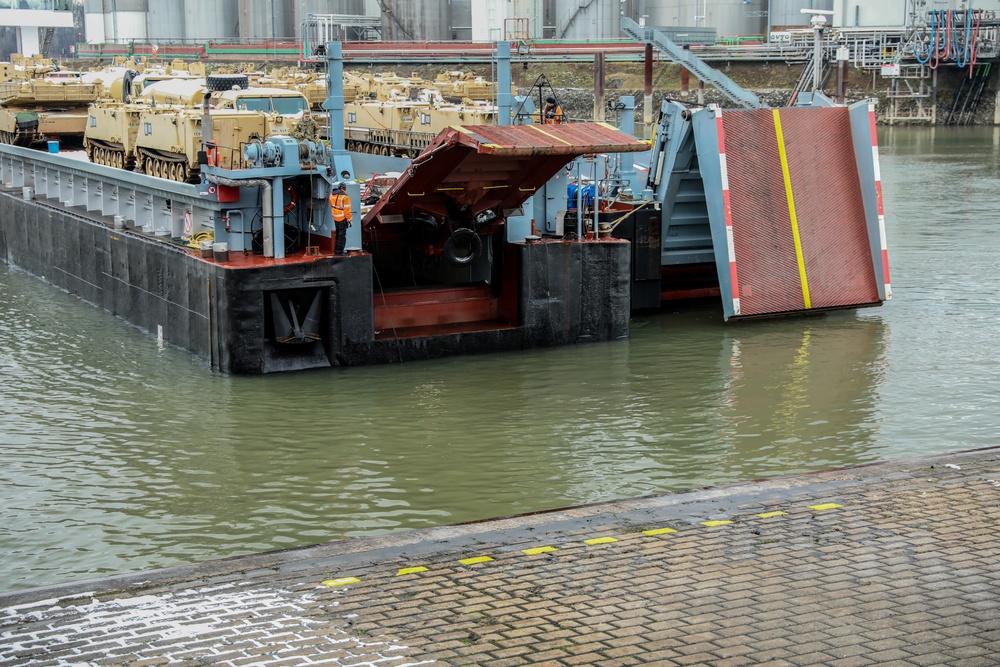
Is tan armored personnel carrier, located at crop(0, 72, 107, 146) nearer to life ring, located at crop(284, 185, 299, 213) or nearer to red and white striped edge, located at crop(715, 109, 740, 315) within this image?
life ring, located at crop(284, 185, 299, 213)

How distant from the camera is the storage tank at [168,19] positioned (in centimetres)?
9256

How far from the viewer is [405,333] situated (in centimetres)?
1791

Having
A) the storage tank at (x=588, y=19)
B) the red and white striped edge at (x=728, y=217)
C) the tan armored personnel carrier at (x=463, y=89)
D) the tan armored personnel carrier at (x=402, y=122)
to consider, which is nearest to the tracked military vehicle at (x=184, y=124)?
the tan armored personnel carrier at (x=402, y=122)

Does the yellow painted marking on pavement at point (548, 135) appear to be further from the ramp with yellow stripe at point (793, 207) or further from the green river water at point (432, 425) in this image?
the ramp with yellow stripe at point (793, 207)

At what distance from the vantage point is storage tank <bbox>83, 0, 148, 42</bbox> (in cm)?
9425

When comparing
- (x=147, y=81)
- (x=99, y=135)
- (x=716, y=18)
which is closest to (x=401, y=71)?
(x=716, y=18)

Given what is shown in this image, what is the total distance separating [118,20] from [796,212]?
8298 centimetres

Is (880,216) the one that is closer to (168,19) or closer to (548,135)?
(548,135)

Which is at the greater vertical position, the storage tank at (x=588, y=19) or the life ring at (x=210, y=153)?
the storage tank at (x=588, y=19)

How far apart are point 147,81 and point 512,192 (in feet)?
52.8

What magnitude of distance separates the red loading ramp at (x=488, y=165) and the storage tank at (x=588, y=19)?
60982 mm

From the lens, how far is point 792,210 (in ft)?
66.4

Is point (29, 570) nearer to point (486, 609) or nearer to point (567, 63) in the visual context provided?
point (486, 609)

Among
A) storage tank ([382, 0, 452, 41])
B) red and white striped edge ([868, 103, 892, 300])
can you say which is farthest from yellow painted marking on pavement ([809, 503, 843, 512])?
storage tank ([382, 0, 452, 41])
